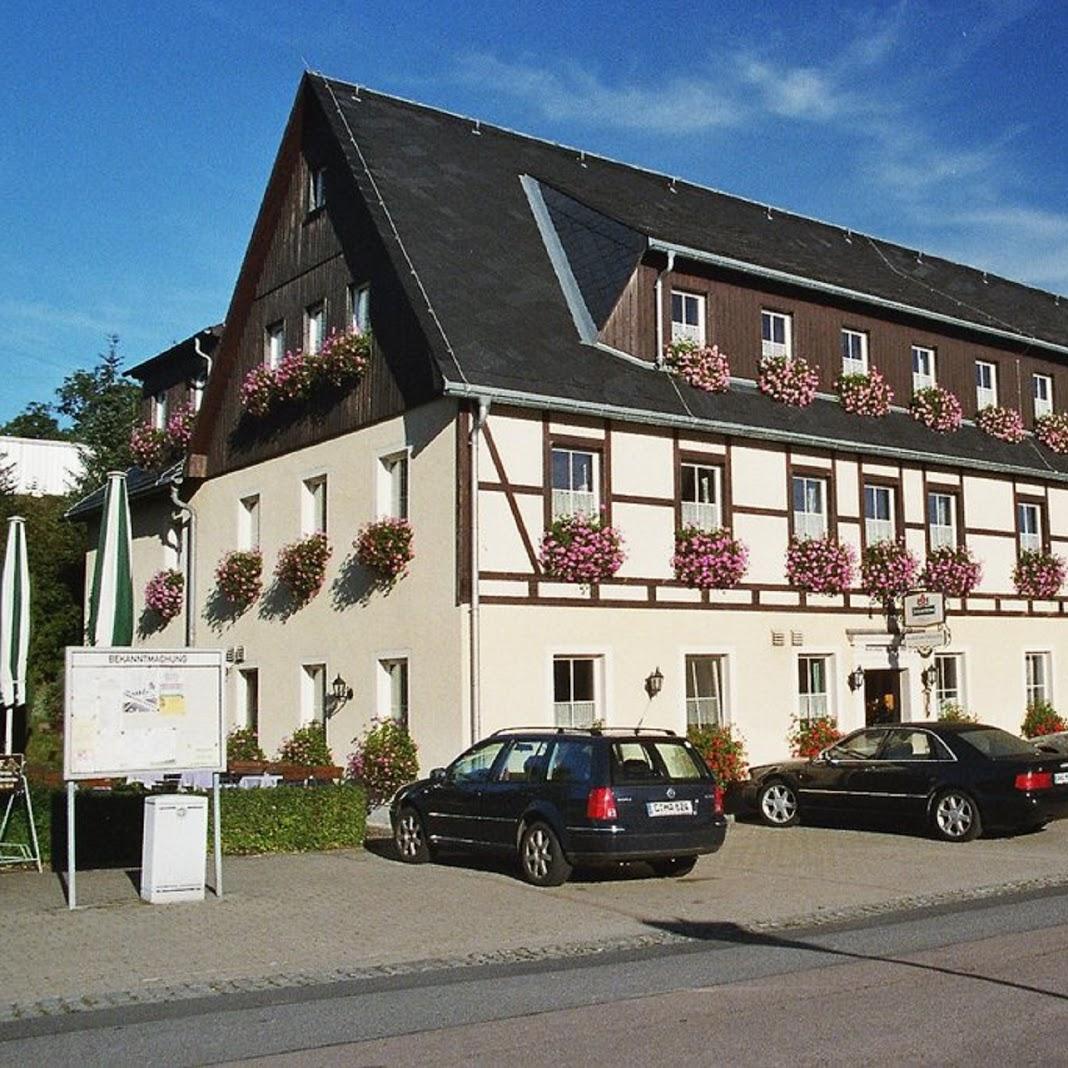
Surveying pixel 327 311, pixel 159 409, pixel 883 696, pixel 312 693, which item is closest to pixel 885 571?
pixel 883 696

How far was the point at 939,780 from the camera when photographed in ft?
58.4

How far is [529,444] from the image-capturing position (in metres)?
19.6

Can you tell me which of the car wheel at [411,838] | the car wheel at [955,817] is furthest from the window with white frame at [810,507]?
the car wheel at [411,838]

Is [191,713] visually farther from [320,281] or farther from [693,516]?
[320,281]

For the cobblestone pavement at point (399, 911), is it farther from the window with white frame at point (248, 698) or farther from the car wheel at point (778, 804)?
the window with white frame at point (248, 698)

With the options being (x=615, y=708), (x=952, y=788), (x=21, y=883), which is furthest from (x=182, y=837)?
(x=952, y=788)

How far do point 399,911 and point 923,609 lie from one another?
12.8 metres

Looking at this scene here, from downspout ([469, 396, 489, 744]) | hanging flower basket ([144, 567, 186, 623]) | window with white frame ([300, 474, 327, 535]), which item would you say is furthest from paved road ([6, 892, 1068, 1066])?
hanging flower basket ([144, 567, 186, 623])

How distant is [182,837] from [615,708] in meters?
7.99

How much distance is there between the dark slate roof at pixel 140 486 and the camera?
26469 millimetres

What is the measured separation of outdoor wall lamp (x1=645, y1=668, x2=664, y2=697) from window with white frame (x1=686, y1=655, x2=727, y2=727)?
2.95ft

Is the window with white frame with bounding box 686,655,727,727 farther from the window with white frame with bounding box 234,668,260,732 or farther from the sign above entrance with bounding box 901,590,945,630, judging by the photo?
the window with white frame with bounding box 234,668,260,732

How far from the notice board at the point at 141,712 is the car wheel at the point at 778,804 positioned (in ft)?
28.2

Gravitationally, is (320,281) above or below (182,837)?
above
